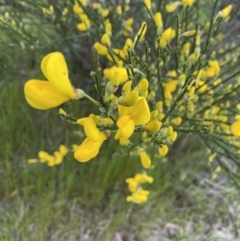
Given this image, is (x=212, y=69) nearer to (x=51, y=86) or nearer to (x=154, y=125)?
(x=154, y=125)

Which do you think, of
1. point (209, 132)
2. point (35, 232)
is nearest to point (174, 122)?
point (209, 132)

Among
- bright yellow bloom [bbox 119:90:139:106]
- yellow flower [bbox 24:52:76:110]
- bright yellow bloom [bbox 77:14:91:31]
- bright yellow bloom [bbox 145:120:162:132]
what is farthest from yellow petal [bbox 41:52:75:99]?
bright yellow bloom [bbox 77:14:91:31]

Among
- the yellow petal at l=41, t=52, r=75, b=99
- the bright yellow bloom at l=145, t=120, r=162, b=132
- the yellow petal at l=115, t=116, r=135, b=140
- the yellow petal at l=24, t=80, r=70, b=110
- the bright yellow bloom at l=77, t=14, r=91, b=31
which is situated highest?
the bright yellow bloom at l=77, t=14, r=91, b=31

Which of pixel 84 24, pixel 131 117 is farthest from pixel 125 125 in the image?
pixel 84 24

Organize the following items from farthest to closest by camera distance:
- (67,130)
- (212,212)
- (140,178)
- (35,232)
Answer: (212,212) → (67,130) → (35,232) → (140,178)

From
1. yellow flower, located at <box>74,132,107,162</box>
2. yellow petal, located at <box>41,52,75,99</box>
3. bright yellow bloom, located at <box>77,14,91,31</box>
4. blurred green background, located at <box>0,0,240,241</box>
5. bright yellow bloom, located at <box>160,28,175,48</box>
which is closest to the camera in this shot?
yellow petal, located at <box>41,52,75,99</box>

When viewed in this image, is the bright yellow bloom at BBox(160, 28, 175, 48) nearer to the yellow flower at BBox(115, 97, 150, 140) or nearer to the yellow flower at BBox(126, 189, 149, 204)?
the yellow flower at BBox(115, 97, 150, 140)

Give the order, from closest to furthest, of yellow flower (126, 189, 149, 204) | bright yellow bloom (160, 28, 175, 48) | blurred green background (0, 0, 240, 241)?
bright yellow bloom (160, 28, 175, 48)
yellow flower (126, 189, 149, 204)
blurred green background (0, 0, 240, 241)

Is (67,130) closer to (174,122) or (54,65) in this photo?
(174,122)
